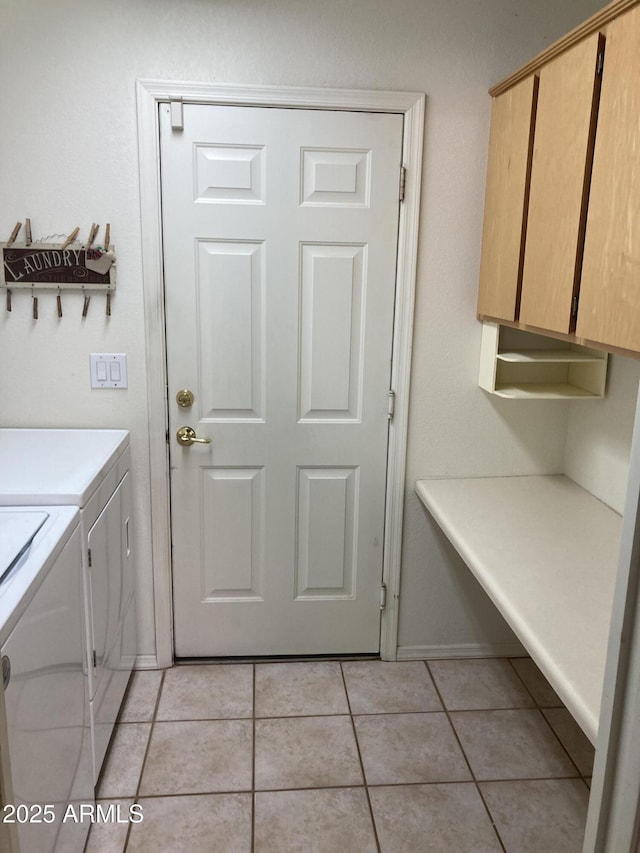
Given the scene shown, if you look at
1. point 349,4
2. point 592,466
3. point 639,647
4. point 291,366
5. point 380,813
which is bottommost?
point 380,813

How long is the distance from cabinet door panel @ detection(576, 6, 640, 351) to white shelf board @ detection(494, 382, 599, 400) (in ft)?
2.34

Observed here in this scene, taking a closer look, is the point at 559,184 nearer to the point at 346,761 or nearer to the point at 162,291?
the point at 162,291

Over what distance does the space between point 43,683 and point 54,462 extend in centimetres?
78

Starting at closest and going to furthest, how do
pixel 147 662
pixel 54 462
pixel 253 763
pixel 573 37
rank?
pixel 573 37
pixel 54 462
pixel 253 763
pixel 147 662

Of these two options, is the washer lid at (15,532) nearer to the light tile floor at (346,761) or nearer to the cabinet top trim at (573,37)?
the light tile floor at (346,761)

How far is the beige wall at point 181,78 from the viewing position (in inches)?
86.7

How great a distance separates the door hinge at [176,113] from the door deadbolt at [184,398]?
0.91 meters

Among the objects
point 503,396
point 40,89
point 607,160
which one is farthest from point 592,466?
point 40,89

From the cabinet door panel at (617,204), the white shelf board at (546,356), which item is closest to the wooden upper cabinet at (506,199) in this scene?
the white shelf board at (546,356)

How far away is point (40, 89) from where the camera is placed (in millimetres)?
2207

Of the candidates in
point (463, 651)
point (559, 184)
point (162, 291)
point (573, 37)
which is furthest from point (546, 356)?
point (162, 291)

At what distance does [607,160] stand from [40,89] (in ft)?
5.89

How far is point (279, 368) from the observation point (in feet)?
8.15

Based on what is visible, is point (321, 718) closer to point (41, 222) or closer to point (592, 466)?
point (592, 466)
